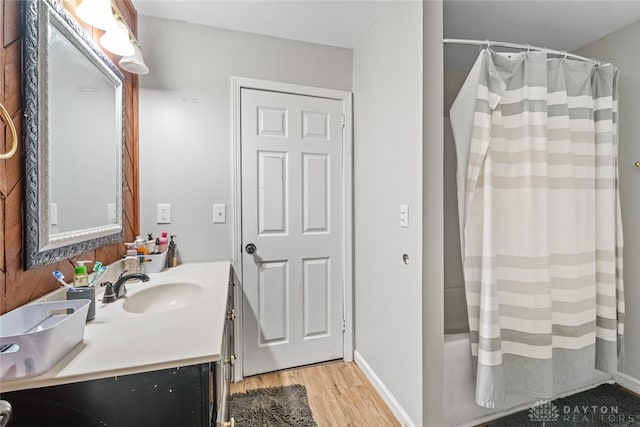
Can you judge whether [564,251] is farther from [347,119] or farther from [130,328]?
A: [130,328]

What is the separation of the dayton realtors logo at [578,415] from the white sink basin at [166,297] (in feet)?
6.30

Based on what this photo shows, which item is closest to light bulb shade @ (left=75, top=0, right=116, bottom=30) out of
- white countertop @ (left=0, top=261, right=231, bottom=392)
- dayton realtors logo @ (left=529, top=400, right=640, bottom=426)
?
white countertop @ (left=0, top=261, right=231, bottom=392)

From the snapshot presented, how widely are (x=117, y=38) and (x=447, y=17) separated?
1800mm

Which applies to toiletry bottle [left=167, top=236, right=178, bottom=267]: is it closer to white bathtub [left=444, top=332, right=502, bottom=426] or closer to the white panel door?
the white panel door

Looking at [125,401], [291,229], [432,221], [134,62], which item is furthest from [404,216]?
[134,62]

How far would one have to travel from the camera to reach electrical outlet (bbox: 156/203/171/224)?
1.71 meters

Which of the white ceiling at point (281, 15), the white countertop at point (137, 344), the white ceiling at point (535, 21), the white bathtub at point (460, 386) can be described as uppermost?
the white ceiling at point (281, 15)

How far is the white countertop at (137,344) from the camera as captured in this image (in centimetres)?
64

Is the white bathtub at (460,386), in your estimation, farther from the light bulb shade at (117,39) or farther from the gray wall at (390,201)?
the light bulb shade at (117,39)

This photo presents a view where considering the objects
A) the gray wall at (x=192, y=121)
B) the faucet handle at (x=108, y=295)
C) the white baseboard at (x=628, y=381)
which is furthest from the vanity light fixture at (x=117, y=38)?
Answer: the white baseboard at (x=628, y=381)

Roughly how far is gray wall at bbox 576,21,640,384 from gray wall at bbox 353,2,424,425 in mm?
1543

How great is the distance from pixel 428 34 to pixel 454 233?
53.3 inches

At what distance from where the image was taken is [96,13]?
113 centimetres

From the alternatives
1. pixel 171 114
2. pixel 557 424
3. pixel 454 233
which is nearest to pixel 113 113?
pixel 171 114
